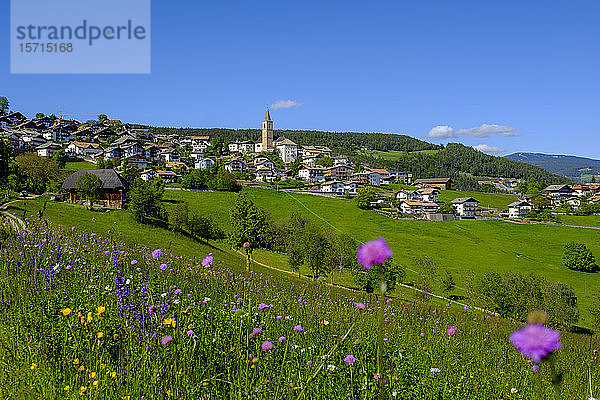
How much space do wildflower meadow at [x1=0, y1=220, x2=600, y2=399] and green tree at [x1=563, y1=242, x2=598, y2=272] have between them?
229 feet

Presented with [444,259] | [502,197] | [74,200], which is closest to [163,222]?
[74,200]

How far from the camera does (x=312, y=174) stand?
143875 millimetres

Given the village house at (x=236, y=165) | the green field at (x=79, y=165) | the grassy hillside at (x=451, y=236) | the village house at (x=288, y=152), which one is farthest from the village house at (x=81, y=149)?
the village house at (x=288, y=152)

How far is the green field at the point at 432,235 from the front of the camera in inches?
2018

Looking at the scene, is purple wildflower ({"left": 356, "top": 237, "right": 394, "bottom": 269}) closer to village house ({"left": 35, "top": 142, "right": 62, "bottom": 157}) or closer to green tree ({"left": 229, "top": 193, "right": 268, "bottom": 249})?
green tree ({"left": 229, "top": 193, "right": 268, "bottom": 249})

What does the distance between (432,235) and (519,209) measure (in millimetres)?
54482

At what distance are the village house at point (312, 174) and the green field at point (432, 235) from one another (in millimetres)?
43221

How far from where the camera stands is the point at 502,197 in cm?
14412

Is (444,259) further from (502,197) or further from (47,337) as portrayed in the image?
(502,197)

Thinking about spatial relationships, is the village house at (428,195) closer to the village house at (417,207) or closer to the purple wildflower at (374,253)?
the village house at (417,207)

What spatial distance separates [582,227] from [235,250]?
76.6 meters

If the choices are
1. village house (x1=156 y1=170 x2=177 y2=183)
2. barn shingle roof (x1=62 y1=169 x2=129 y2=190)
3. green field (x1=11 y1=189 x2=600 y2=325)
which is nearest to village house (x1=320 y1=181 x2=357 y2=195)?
green field (x1=11 y1=189 x2=600 y2=325)

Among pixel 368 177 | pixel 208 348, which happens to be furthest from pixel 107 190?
pixel 368 177

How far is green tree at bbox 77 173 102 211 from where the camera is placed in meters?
52.6
